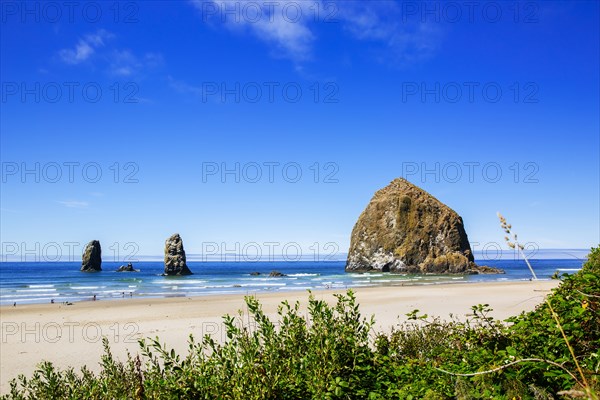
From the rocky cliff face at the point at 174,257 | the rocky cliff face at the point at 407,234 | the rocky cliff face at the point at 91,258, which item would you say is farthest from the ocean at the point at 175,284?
the rocky cliff face at the point at 91,258

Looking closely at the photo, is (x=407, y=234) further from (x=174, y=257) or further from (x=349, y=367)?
(x=349, y=367)

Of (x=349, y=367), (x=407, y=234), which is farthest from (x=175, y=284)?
(x=407, y=234)

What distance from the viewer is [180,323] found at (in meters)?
20.8

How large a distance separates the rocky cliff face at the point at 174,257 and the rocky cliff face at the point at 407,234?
138 feet

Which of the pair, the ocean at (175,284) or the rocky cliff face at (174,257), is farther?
the rocky cliff face at (174,257)

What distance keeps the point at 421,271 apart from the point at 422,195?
21937 mm

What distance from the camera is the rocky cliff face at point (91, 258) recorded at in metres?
117

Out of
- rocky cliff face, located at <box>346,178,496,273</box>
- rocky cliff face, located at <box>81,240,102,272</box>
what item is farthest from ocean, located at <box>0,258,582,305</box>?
rocky cliff face, located at <box>81,240,102,272</box>

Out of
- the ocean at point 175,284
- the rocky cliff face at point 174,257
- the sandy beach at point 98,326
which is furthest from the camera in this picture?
the rocky cliff face at point 174,257

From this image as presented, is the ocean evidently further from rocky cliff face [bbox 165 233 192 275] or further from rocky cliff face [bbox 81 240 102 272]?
rocky cliff face [bbox 81 240 102 272]

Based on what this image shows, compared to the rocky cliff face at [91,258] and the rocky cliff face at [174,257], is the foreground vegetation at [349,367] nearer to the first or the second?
the rocky cliff face at [174,257]

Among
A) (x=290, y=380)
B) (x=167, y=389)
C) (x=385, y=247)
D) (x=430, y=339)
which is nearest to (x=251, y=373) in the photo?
(x=290, y=380)

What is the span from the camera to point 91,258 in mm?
117500

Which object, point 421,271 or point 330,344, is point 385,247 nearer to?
point 421,271
